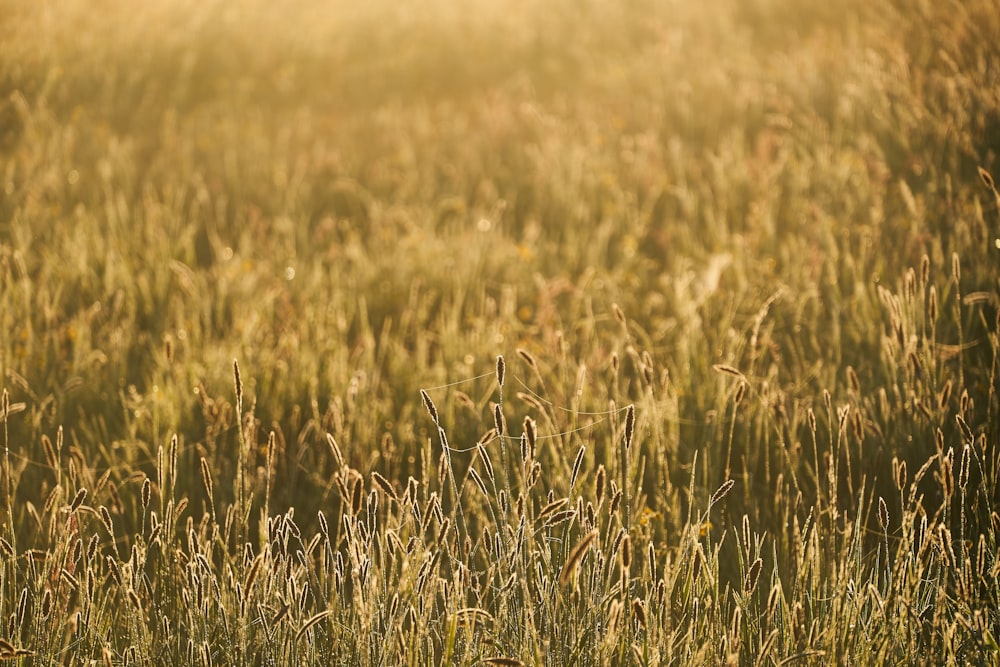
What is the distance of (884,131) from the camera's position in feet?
13.1

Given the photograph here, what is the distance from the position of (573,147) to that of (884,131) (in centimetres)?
154

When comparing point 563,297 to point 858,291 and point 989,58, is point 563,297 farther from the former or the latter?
point 989,58

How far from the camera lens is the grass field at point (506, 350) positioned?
5.23 ft

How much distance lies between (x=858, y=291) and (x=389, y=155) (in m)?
3.06

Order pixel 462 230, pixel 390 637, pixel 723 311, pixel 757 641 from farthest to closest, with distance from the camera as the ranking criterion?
1. pixel 462 230
2. pixel 723 311
3. pixel 757 641
4. pixel 390 637

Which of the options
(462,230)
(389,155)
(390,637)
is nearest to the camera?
(390,637)

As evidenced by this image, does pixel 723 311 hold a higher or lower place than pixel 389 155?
lower

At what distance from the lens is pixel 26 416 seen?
252cm

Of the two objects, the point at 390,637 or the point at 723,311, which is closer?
the point at 390,637

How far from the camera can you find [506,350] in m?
2.90

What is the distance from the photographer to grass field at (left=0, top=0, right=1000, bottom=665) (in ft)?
5.23

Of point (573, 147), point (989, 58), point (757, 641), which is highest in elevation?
point (989, 58)

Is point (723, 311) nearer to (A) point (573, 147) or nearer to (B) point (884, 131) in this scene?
(B) point (884, 131)

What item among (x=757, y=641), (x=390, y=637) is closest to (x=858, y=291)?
(x=757, y=641)
